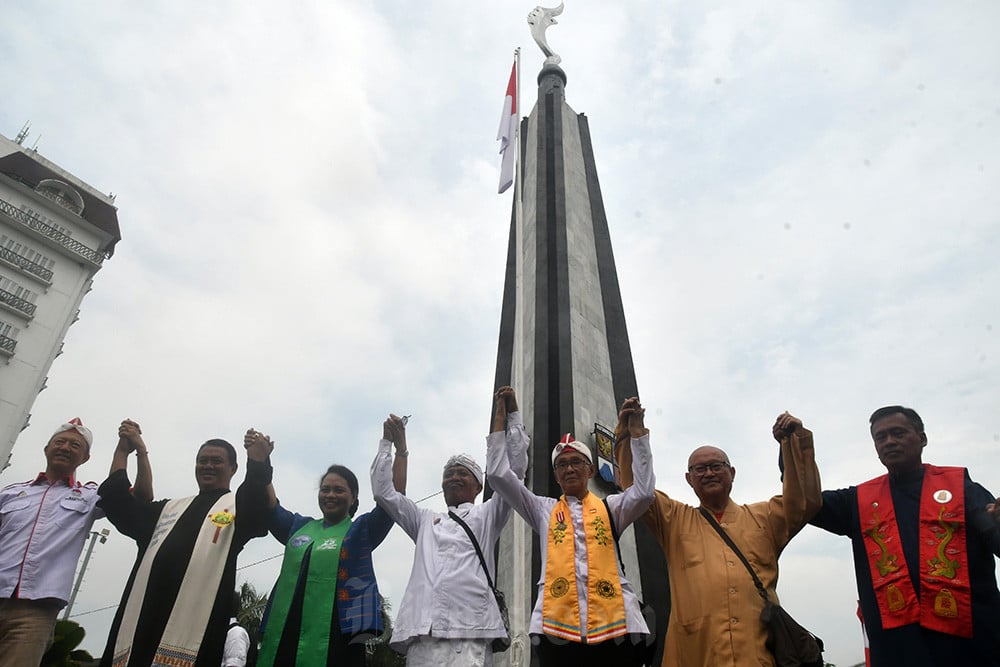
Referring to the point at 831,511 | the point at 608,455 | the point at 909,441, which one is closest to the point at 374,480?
the point at 831,511

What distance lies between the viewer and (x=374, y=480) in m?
3.92

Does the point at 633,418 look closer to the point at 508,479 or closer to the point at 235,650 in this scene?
the point at 508,479

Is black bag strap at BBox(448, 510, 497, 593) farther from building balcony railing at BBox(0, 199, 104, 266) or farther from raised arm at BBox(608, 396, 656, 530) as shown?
building balcony railing at BBox(0, 199, 104, 266)

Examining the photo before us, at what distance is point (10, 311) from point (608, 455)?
103ft

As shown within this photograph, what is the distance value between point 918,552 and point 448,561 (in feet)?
8.27

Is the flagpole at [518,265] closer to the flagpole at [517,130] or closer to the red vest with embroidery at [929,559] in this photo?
the flagpole at [517,130]

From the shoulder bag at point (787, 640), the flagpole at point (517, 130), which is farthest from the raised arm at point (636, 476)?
the flagpole at point (517, 130)

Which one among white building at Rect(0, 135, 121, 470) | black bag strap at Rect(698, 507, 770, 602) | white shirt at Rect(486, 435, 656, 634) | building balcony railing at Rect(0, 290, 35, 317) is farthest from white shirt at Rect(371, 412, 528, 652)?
building balcony railing at Rect(0, 290, 35, 317)

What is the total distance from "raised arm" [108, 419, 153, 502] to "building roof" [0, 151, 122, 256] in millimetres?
36873

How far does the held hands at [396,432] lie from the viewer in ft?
13.6

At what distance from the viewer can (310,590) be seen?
12.1ft

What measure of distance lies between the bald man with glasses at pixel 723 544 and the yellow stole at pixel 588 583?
43 cm

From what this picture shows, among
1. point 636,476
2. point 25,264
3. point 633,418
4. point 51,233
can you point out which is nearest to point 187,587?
point 636,476

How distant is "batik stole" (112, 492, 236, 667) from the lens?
11.2 ft
